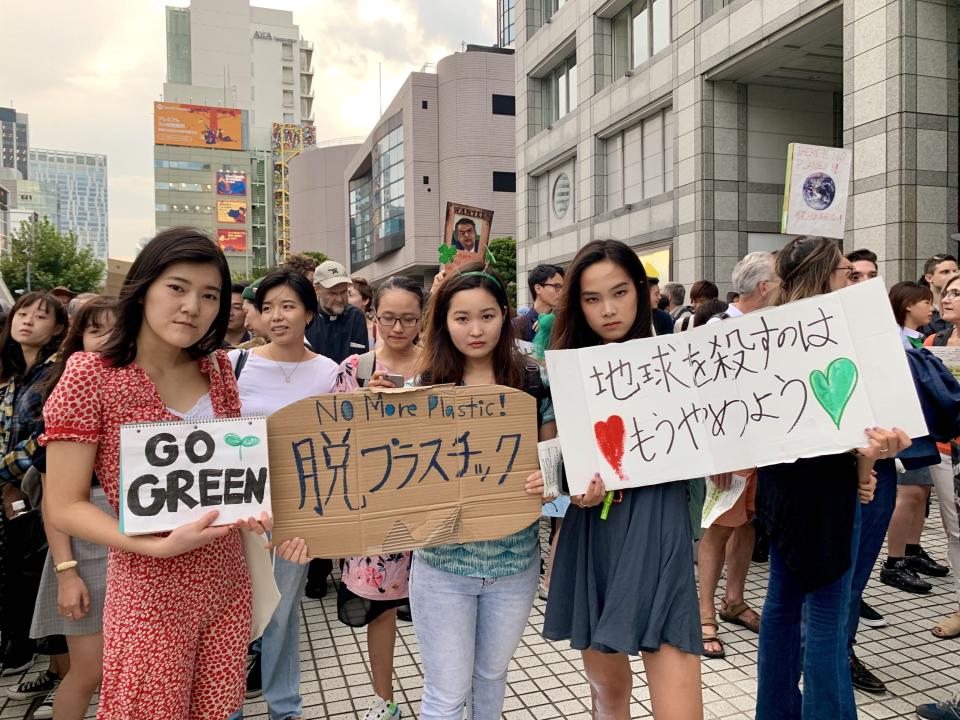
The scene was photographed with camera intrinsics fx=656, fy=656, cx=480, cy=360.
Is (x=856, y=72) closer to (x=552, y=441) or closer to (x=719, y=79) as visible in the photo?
(x=719, y=79)

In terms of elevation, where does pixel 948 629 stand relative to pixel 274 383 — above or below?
below

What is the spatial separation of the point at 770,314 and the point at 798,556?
2.92 ft

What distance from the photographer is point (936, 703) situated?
296cm

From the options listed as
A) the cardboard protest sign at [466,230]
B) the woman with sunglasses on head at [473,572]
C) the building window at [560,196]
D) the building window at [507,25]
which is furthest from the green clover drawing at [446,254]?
the building window at [507,25]

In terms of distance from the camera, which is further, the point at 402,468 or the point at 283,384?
the point at 283,384

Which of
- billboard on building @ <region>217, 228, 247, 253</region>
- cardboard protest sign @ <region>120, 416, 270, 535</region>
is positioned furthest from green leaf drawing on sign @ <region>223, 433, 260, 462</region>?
billboard on building @ <region>217, 228, 247, 253</region>

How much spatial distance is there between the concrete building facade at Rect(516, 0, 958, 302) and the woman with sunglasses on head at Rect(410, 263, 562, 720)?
1012cm

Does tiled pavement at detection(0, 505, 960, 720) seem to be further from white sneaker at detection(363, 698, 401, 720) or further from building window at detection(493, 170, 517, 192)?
building window at detection(493, 170, 517, 192)

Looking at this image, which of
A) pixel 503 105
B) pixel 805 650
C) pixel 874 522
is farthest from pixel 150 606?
→ pixel 503 105

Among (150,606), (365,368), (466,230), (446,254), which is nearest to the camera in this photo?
(150,606)

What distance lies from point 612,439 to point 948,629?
301cm

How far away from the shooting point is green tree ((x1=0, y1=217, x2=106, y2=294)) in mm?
38906

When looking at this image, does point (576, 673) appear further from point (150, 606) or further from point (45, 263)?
point (45, 263)

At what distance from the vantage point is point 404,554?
2.81 meters
